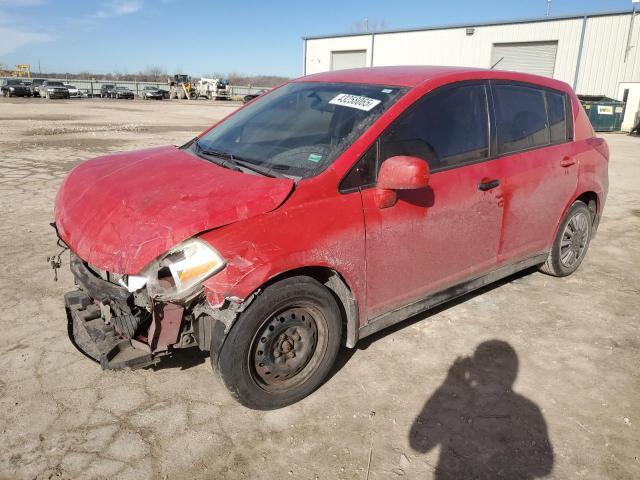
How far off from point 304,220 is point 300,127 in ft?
3.02

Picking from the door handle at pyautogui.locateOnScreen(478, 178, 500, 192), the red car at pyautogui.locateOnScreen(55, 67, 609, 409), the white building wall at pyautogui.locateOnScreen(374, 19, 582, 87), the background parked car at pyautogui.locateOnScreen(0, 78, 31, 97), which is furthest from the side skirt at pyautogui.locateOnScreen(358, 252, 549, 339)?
the background parked car at pyautogui.locateOnScreen(0, 78, 31, 97)

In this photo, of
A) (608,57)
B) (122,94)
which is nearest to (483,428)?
(608,57)

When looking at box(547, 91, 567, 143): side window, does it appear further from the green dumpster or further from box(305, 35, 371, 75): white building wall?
box(305, 35, 371, 75): white building wall

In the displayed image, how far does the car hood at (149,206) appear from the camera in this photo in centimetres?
234

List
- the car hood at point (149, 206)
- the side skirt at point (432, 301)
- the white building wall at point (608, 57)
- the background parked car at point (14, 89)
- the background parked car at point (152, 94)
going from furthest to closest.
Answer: the background parked car at point (152, 94) < the background parked car at point (14, 89) < the white building wall at point (608, 57) < the side skirt at point (432, 301) < the car hood at point (149, 206)

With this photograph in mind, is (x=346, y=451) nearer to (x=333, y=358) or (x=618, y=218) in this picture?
(x=333, y=358)

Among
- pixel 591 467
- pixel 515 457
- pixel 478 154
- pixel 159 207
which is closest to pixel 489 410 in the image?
pixel 515 457

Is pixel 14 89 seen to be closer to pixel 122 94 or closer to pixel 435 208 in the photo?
pixel 122 94

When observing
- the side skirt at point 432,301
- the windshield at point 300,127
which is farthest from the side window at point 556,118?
the windshield at point 300,127

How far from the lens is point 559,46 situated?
1139 inches

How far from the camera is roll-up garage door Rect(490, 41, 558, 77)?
2955cm

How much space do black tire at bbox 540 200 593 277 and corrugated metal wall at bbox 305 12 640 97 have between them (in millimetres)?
27274

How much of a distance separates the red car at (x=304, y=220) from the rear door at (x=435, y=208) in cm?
1

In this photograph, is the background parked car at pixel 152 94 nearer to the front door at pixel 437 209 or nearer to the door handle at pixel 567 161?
the door handle at pixel 567 161
